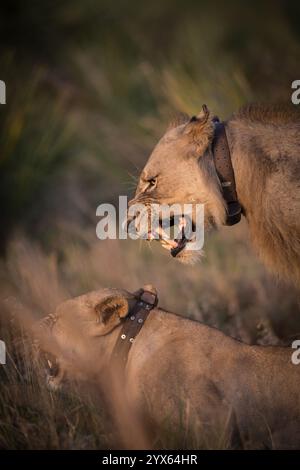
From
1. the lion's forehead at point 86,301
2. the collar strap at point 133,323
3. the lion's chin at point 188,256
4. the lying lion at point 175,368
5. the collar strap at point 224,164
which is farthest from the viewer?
the lion's chin at point 188,256

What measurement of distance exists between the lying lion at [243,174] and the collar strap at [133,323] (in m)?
0.53

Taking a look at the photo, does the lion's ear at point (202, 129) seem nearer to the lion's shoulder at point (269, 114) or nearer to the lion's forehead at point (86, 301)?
the lion's shoulder at point (269, 114)

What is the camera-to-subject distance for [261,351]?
390 centimetres

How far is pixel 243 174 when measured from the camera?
4.09 meters

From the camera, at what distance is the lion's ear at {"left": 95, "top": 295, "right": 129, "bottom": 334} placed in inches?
152

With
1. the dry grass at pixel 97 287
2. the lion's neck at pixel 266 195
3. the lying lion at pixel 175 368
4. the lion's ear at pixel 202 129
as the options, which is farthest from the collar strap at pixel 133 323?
the lion's ear at pixel 202 129

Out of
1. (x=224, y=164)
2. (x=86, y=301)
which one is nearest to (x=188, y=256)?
(x=224, y=164)

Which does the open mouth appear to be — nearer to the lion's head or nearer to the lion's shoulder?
the lion's head

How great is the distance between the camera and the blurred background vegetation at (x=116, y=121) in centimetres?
602

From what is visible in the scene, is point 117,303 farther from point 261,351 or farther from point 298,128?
point 298,128

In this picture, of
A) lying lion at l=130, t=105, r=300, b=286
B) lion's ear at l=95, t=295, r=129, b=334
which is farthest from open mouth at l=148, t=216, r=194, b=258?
lion's ear at l=95, t=295, r=129, b=334

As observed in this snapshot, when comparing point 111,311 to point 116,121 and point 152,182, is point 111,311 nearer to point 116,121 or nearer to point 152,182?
point 152,182

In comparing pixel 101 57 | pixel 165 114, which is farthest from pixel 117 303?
pixel 101 57
